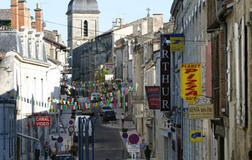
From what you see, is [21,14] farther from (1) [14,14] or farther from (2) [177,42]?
(2) [177,42]

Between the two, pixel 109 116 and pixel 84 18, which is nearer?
pixel 109 116

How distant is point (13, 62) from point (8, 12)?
1849cm

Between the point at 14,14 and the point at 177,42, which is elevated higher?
the point at 14,14

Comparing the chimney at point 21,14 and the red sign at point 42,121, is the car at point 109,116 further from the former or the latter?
the red sign at point 42,121

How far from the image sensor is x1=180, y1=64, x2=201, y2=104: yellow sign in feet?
71.8

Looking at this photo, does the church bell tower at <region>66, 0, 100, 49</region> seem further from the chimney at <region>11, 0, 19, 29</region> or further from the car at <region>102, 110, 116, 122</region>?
the chimney at <region>11, 0, 19, 29</region>

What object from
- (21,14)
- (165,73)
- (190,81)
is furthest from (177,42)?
(21,14)

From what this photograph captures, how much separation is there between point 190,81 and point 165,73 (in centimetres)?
1179

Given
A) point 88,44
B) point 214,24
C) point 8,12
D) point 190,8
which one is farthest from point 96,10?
point 214,24

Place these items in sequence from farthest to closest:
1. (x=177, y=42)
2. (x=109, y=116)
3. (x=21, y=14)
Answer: (x=109, y=116)
(x=21, y=14)
(x=177, y=42)

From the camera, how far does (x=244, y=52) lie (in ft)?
48.7

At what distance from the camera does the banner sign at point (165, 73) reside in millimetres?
33688

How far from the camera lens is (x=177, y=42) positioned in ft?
102

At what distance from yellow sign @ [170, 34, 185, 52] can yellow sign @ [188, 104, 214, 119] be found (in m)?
10.8
